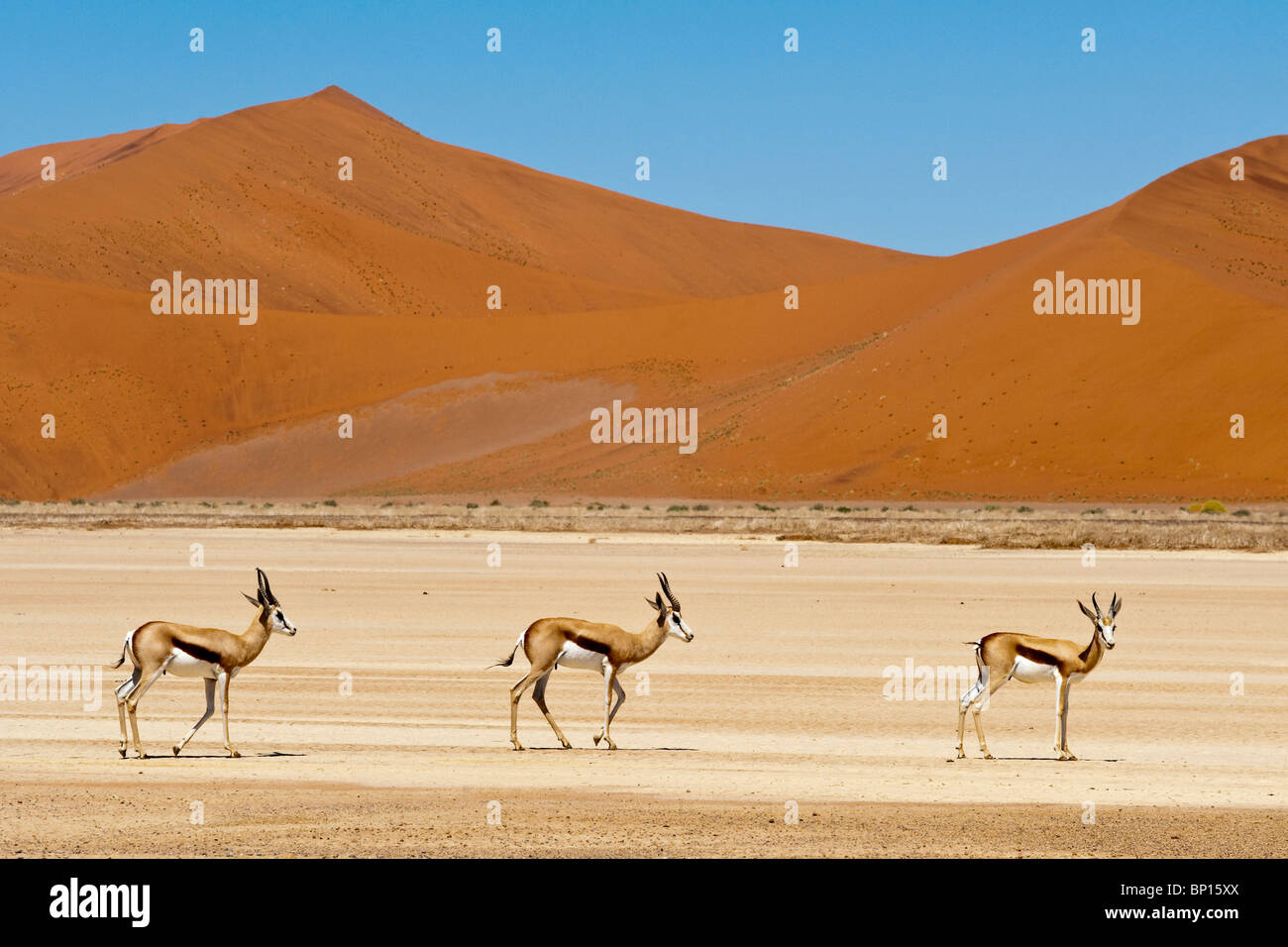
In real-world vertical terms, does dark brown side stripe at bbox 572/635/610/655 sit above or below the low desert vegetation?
below

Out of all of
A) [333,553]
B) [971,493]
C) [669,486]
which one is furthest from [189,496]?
[333,553]

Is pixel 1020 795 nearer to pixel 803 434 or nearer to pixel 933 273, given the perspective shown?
A: pixel 803 434

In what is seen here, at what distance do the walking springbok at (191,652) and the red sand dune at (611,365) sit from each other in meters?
61.6

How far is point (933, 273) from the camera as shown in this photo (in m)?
104

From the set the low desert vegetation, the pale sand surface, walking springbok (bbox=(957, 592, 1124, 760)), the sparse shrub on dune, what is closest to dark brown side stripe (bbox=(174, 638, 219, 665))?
the pale sand surface

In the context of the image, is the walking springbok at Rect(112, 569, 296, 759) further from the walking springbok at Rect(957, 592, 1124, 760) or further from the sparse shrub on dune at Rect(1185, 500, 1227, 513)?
the sparse shrub on dune at Rect(1185, 500, 1227, 513)

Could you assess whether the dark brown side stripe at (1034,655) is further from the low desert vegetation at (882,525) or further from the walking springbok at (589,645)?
the low desert vegetation at (882,525)

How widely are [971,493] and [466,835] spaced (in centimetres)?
6407

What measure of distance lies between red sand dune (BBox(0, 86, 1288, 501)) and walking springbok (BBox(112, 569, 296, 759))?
202ft

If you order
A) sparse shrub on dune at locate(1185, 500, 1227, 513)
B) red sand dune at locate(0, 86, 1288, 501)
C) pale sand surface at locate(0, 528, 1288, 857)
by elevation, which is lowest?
pale sand surface at locate(0, 528, 1288, 857)

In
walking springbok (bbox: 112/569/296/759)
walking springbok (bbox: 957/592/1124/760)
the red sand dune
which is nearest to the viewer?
walking springbok (bbox: 112/569/296/759)

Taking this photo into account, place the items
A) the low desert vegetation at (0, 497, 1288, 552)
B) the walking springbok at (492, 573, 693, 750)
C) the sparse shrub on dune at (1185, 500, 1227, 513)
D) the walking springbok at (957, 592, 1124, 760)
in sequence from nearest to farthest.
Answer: the walking springbok at (957, 592, 1124, 760), the walking springbok at (492, 573, 693, 750), the low desert vegetation at (0, 497, 1288, 552), the sparse shrub on dune at (1185, 500, 1227, 513)

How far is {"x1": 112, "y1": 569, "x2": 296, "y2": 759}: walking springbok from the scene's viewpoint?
1050cm

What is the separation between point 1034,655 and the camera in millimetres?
11016
